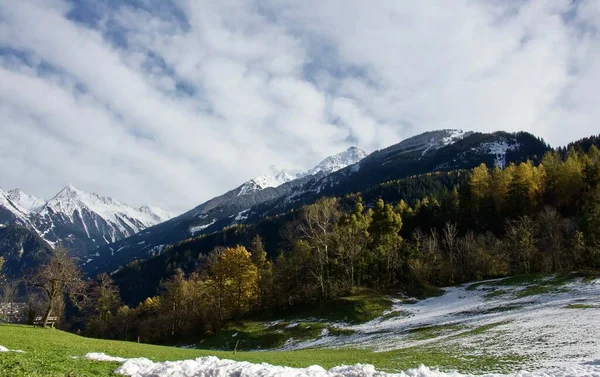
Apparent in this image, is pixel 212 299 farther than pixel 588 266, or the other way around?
pixel 212 299

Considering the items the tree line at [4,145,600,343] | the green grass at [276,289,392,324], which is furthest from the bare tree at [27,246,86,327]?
the green grass at [276,289,392,324]

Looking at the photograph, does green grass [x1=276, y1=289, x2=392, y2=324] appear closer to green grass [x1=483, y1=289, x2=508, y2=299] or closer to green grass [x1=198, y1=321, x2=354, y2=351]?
green grass [x1=198, y1=321, x2=354, y2=351]

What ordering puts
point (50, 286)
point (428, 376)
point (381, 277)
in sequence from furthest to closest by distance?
point (381, 277) < point (50, 286) < point (428, 376)

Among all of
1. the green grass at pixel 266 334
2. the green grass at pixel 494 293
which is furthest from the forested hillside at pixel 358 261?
the green grass at pixel 494 293

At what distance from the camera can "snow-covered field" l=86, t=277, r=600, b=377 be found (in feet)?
68.0

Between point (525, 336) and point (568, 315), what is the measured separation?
805cm

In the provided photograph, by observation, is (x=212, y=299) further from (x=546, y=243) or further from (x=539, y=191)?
(x=539, y=191)

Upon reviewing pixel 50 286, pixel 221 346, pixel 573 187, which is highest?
pixel 573 187

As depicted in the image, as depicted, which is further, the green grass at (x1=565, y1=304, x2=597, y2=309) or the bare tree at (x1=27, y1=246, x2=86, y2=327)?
the bare tree at (x1=27, y1=246, x2=86, y2=327)

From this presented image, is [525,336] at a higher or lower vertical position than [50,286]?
lower

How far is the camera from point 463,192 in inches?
4823

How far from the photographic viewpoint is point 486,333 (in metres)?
35.0

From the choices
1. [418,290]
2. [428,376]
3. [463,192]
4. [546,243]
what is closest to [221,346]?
[418,290]

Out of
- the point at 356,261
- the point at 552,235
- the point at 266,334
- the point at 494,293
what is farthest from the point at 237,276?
the point at 552,235
